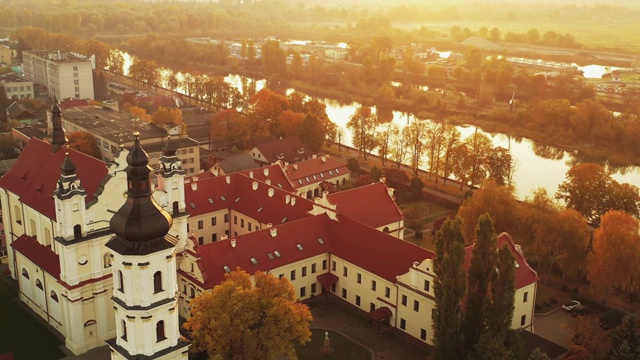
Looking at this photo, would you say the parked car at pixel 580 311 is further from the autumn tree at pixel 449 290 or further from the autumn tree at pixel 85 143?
the autumn tree at pixel 85 143

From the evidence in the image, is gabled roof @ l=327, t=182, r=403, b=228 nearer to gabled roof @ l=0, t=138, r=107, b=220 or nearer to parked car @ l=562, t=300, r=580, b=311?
parked car @ l=562, t=300, r=580, b=311

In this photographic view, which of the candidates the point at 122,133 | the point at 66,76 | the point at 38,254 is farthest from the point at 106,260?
the point at 66,76

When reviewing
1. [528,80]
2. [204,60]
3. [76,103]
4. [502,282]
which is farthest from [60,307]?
[204,60]

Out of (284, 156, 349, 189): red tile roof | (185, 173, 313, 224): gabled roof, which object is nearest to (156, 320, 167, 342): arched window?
(185, 173, 313, 224): gabled roof

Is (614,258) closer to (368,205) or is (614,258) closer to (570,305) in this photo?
(570,305)

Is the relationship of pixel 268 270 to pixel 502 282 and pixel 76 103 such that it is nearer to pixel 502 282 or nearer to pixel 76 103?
pixel 502 282

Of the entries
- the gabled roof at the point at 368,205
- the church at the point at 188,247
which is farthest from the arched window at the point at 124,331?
the gabled roof at the point at 368,205

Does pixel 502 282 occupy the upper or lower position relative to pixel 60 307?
upper
